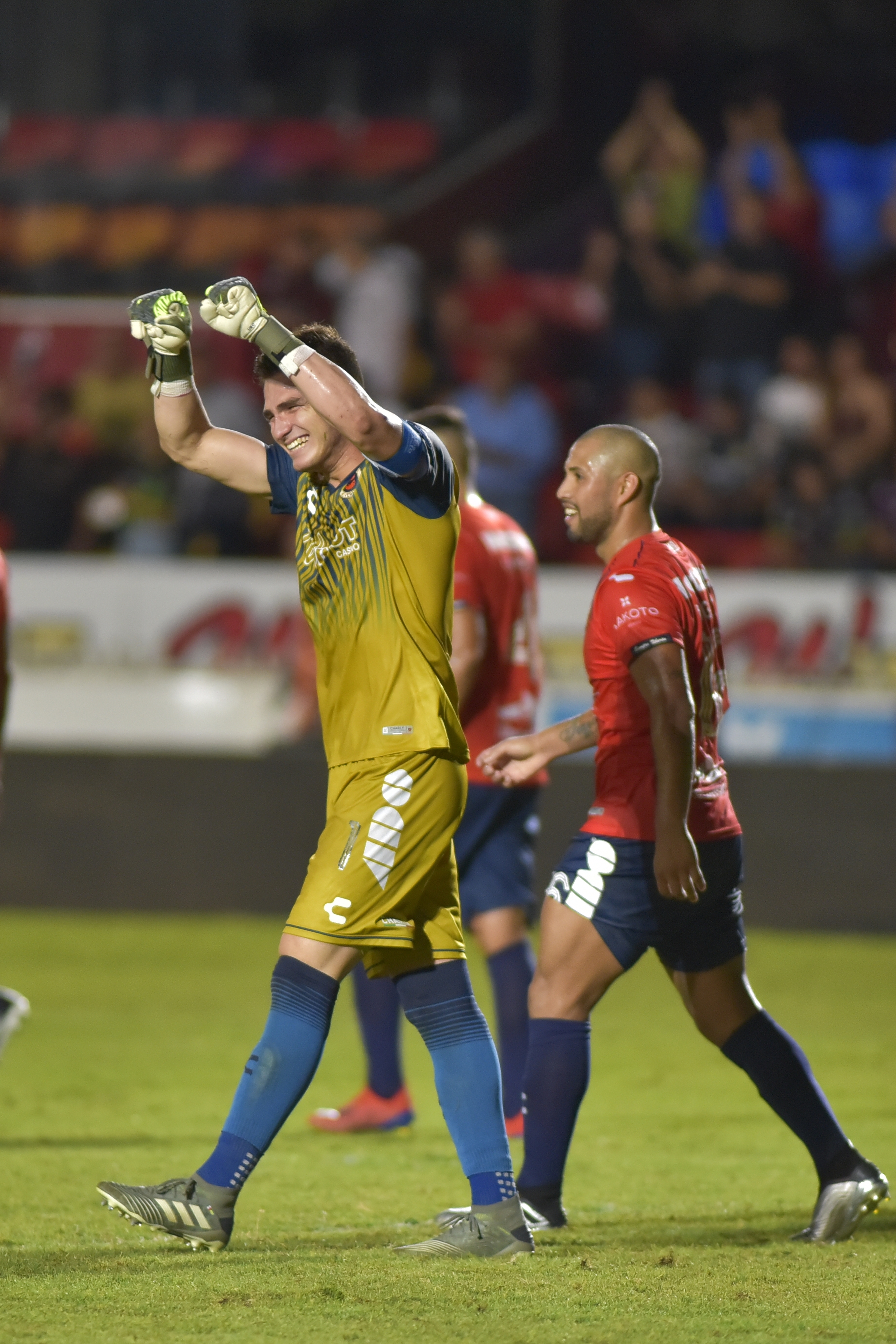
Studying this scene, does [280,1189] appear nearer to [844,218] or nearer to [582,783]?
[582,783]

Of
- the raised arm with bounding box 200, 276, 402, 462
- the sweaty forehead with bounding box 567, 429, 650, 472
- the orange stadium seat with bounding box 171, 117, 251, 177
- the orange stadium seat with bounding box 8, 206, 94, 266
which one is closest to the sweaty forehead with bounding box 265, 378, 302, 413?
the raised arm with bounding box 200, 276, 402, 462

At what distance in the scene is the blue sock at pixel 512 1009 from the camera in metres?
5.98

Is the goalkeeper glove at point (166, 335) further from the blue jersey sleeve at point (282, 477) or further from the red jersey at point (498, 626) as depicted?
the red jersey at point (498, 626)

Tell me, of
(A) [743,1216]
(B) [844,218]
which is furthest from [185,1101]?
(B) [844,218]

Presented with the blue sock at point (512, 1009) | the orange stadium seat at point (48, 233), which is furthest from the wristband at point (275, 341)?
the orange stadium seat at point (48, 233)

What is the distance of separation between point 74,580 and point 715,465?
460cm

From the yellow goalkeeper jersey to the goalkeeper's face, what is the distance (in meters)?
0.09

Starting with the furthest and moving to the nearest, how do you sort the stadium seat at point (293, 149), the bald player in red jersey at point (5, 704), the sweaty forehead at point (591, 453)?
the stadium seat at point (293, 149) < the bald player in red jersey at point (5, 704) < the sweaty forehead at point (591, 453)

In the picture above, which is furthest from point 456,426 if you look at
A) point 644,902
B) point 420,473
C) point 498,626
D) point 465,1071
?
point 465,1071

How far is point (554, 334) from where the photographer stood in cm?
1469

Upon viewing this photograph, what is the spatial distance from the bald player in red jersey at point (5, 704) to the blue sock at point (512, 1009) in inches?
63.5

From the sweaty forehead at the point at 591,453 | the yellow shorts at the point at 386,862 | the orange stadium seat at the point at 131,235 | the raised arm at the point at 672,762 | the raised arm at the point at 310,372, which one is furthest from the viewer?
the orange stadium seat at the point at 131,235

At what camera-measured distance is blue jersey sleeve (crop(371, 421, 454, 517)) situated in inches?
157

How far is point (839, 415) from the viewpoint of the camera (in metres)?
13.2
